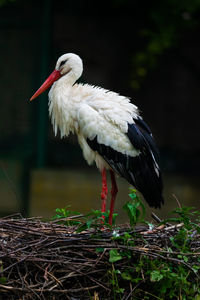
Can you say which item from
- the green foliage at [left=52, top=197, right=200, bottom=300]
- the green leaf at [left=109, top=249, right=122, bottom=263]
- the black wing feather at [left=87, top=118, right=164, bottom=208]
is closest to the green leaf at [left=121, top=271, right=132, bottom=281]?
the green foliage at [left=52, top=197, right=200, bottom=300]

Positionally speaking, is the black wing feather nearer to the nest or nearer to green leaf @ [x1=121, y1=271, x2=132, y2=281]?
the nest

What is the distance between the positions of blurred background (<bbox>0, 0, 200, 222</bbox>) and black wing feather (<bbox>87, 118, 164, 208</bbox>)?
10.2ft

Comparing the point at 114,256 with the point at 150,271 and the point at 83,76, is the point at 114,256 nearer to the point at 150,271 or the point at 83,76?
the point at 150,271

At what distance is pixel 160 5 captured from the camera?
8.59 m

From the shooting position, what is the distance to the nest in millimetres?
4133

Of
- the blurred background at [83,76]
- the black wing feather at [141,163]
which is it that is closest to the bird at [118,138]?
the black wing feather at [141,163]

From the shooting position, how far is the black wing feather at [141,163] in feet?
17.8

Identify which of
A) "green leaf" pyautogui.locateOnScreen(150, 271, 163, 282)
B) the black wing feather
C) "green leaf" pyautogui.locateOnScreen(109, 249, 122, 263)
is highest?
the black wing feather

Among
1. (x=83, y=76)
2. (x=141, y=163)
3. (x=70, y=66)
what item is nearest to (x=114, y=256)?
(x=141, y=163)

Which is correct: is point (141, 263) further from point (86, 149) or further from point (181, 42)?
point (181, 42)

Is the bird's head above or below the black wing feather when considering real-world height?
above

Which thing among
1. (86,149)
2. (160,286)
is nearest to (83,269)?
(160,286)

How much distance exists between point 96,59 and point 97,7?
25.0 inches

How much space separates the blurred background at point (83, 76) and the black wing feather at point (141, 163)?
3.12m
